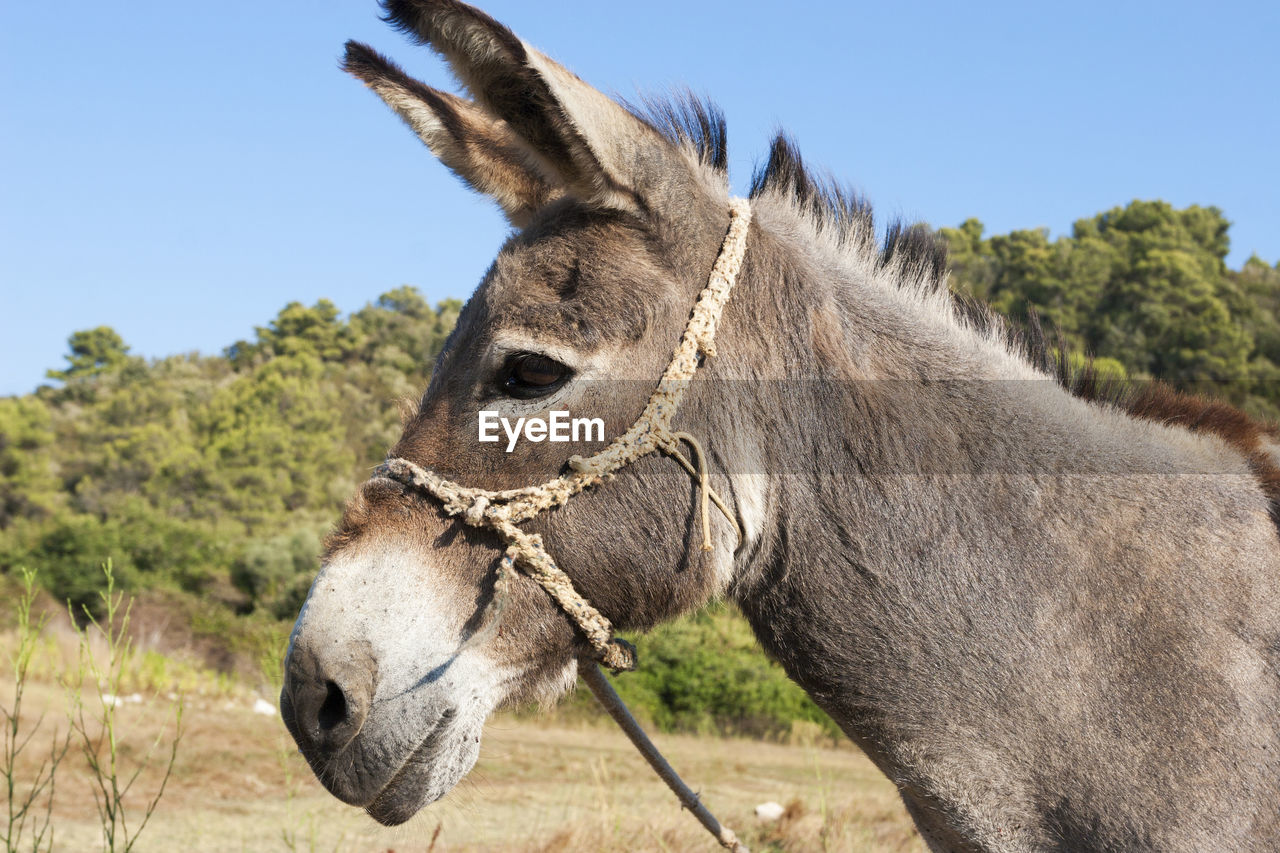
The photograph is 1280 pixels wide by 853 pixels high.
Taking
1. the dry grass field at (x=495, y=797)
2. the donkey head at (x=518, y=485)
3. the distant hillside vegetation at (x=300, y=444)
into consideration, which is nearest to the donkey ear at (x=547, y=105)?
the donkey head at (x=518, y=485)

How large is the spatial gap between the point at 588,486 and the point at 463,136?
121 cm

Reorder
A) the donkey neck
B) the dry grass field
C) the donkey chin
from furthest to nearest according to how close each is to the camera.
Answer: the dry grass field → the donkey neck → the donkey chin

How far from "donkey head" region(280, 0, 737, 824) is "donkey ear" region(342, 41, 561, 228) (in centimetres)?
34

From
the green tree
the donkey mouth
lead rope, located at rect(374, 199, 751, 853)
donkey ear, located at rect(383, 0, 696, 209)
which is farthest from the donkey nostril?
the green tree

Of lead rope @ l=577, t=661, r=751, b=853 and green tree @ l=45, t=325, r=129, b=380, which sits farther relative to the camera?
green tree @ l=45, t=325, r=129, b=380

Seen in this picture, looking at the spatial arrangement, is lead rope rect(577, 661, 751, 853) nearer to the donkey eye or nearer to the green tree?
the donkey eye

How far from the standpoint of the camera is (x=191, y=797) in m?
8.86

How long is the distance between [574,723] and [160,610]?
1643 cm

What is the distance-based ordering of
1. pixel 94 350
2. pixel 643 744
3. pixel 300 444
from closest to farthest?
pixel 643 744, pixel 300 444, pixel 94 350

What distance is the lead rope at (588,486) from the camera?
2053mm

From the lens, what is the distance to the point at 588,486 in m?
2.10

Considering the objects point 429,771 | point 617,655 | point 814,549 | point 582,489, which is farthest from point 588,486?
point 429,771

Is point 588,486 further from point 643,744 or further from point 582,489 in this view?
point 643,744

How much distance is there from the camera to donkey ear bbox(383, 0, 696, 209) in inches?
78.7
